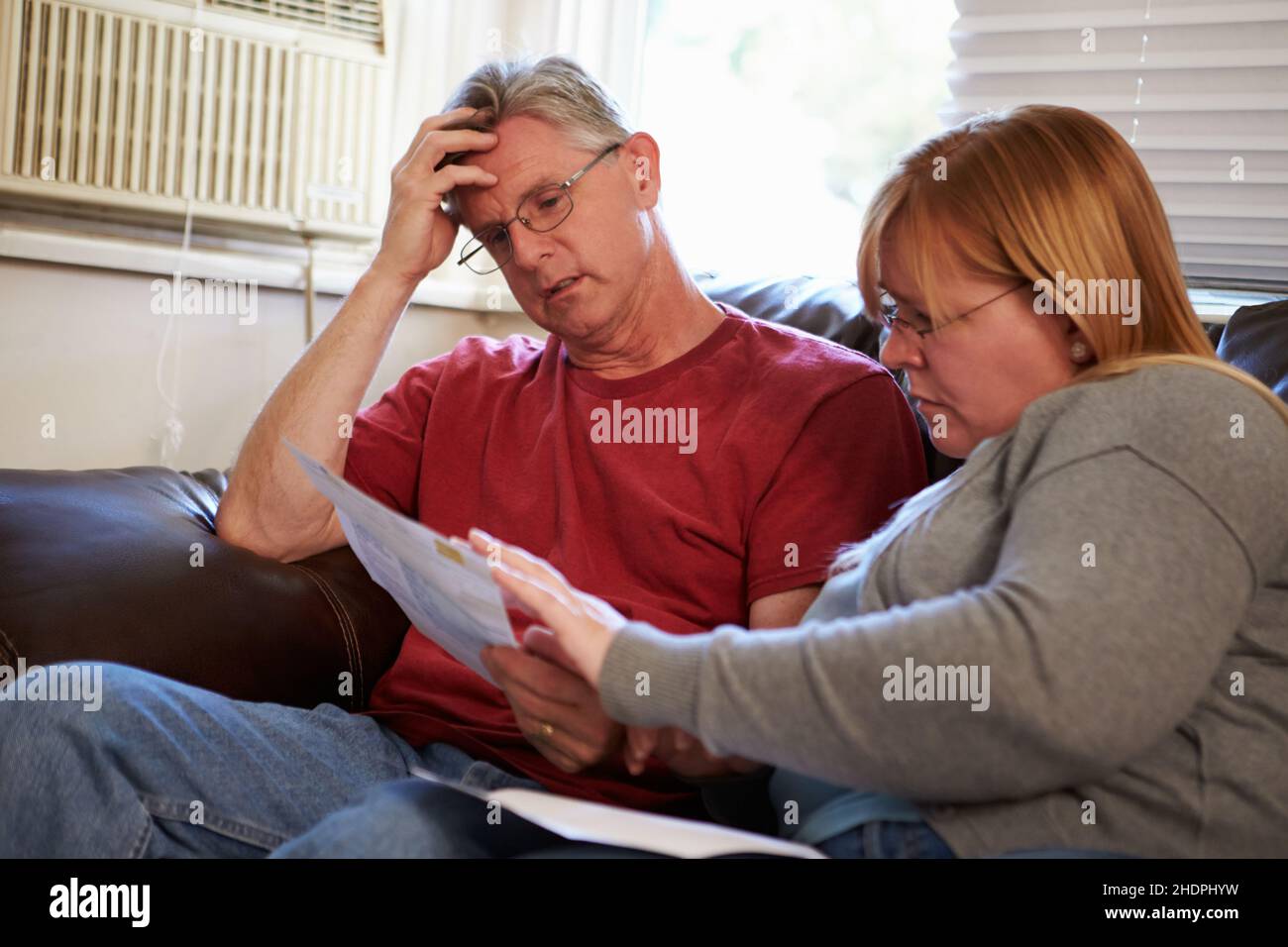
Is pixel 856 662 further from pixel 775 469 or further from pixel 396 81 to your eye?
pixel 396 81

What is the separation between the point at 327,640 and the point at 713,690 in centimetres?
78

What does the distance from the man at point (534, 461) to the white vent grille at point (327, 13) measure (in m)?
0.83

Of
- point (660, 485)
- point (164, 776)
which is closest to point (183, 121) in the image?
point (660, 485)

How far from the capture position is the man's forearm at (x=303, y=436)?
5.03 ft

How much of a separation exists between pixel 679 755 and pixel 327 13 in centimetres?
174

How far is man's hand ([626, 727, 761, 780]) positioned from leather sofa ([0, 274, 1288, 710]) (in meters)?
0.53

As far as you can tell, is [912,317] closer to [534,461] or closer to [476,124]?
[534,461]

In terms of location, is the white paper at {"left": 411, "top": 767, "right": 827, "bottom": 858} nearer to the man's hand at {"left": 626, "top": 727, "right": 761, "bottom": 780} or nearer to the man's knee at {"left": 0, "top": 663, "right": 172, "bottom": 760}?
the man's hand at {"left": 626, "top": 727, "right": 761, "bottom": 780}

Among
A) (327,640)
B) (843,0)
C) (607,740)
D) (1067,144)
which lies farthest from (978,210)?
(843,0)

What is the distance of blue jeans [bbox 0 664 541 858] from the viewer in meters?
1.08

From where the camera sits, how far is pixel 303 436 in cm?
155
